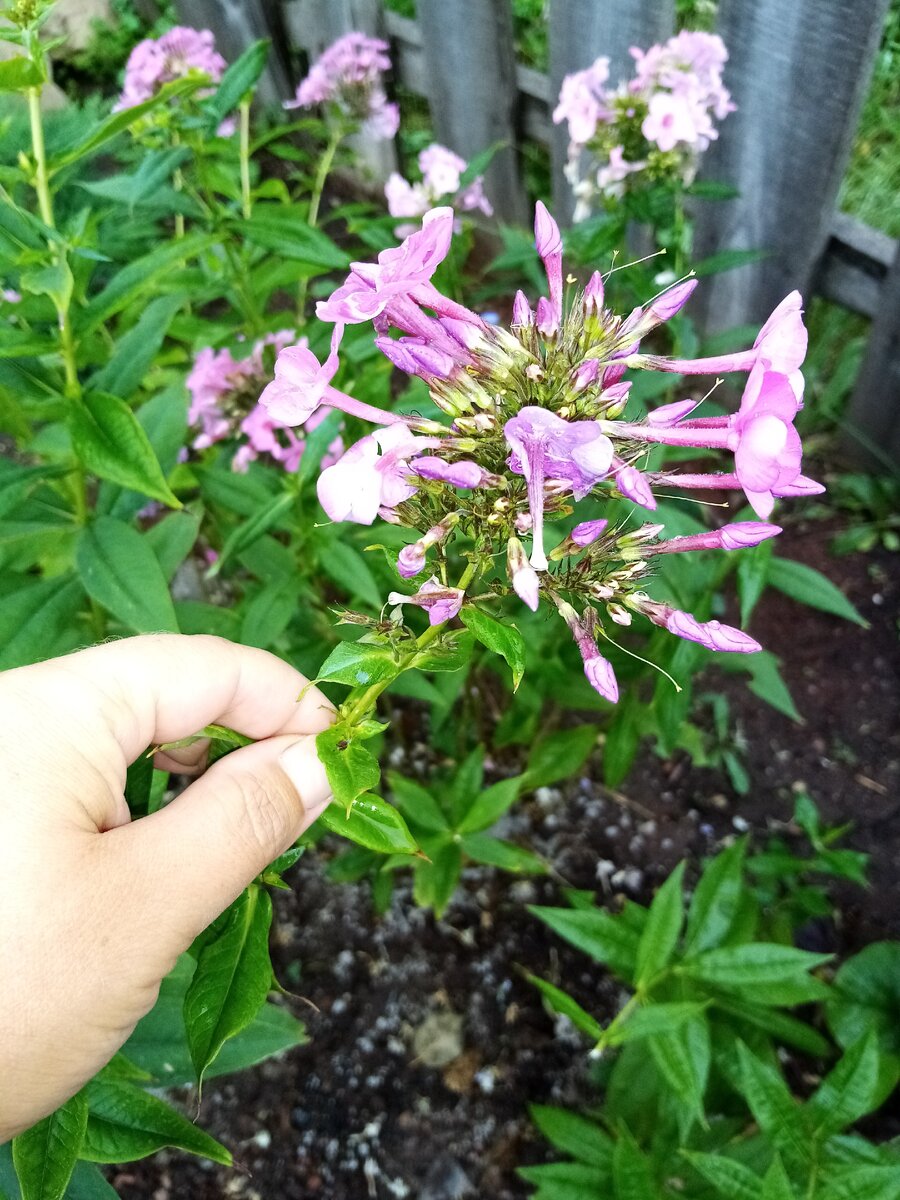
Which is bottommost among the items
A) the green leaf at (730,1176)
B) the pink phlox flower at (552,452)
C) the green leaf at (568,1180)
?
the green leaf at (568,1180)

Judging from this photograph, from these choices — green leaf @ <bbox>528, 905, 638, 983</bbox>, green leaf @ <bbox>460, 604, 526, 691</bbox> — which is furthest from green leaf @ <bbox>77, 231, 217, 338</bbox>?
green leaf @ <bbox>528, 905, 638, 983</bbox>

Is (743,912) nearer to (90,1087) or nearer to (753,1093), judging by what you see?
(753,1093)

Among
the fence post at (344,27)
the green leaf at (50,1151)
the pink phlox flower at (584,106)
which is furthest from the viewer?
the fence post at (344,27)

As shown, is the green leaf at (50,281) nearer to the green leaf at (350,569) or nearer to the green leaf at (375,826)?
the green leaf at (350,569)

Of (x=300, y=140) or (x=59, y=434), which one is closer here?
(x=59, y=434)

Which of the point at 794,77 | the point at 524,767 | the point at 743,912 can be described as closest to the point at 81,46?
the point at 794,77

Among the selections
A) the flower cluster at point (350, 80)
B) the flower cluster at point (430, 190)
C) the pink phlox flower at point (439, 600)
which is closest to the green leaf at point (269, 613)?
the pink phlox flower at point (439, 600)

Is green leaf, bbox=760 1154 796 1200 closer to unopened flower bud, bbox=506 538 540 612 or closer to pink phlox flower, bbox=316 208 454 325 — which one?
unopened flower bud, bbox=506 538 540 612
